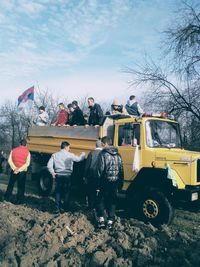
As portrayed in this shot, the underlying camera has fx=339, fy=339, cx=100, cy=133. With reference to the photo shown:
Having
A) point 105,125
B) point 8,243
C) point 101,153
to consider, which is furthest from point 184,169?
point 8,243

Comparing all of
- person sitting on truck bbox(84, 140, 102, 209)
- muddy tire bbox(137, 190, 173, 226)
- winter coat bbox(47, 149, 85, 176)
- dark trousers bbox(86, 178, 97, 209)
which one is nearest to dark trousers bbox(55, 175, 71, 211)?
winter coat bbox(47, 149, 85, 176)

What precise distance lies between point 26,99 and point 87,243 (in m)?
9.61

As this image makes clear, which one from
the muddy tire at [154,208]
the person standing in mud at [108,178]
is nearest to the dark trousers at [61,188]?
the person standing in mud at [108,178]

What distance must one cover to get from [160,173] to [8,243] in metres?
3.70

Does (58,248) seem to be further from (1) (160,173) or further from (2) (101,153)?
(1) (160,173)

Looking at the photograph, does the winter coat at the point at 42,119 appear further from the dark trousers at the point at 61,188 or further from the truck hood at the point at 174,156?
the truck hood at the point at 174,156

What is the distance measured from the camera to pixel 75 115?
35.6 ft

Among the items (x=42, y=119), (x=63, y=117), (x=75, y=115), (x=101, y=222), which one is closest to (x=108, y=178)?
(x=101, y=222)

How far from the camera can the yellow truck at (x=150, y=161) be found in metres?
7.59

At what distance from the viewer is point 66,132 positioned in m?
10.5

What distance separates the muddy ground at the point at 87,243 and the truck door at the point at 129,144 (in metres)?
1.59

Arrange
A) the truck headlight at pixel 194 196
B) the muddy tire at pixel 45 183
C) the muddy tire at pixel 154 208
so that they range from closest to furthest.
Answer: the muddy tire at pixel 154 208
the truck headlight at pixel 194 196
the muddy tire at pixel 45 183

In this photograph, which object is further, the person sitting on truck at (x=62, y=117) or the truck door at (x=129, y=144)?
the person sitting on truck at (x=62, y=117)

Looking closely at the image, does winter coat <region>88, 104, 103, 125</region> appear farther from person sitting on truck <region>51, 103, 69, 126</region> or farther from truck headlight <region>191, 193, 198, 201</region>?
truck headlight <region>191, 193, 198, 201</region>
